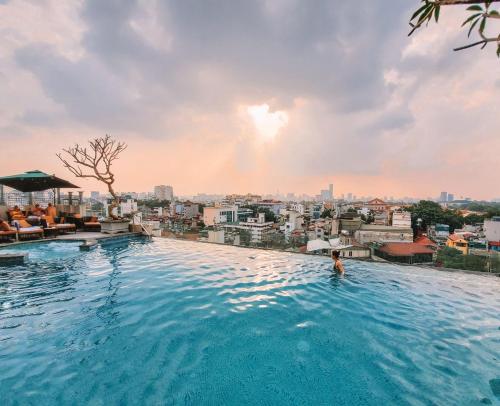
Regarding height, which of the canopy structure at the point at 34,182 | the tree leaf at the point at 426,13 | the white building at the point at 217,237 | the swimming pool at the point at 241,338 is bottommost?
the white building at the point at 217,237

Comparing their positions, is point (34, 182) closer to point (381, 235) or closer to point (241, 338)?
point (241, 338)

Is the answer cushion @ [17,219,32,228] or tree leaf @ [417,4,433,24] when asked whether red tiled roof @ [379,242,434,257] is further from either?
cushion @ [17,219,32,228]

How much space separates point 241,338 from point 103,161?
12.9m

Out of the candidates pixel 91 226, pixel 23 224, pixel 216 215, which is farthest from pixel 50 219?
pixel 216 215

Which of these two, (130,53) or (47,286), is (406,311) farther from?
(130,53)

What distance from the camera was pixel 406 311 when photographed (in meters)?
5.02

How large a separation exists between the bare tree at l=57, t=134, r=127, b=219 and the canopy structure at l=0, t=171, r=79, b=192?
3.60 ft

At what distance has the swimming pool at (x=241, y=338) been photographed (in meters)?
2.74

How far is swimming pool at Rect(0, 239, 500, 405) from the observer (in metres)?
2.74

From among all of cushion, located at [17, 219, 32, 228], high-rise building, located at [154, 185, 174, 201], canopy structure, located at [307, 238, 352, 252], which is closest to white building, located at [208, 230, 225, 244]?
cushion, located at [17, 219, 32, 228]

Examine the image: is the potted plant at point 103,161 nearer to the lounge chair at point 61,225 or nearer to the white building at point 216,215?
the lounge chair at point 61,225

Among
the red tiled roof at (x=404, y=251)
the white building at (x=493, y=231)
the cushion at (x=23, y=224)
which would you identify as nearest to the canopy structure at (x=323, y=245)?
the cushion at (x=23, y=224)

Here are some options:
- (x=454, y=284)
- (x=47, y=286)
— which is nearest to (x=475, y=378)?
(x=454, y=284)

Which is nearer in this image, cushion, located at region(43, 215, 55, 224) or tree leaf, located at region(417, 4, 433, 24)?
tree leaf, located at region(417, 4, 433, 24)
